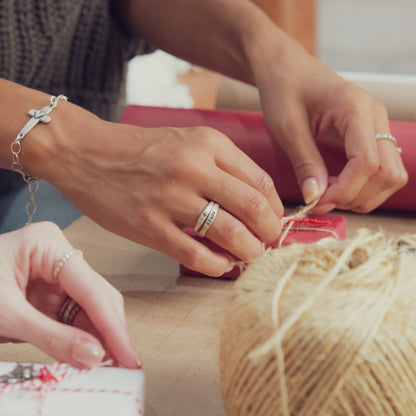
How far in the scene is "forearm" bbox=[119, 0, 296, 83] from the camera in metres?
1.11

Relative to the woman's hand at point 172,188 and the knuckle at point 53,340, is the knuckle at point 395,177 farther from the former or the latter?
the knuckle at point 53,340

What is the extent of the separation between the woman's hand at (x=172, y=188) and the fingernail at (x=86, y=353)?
0.26 m

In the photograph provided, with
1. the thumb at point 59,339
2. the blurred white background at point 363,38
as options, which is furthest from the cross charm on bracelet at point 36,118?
the blurred white background at point 363,38

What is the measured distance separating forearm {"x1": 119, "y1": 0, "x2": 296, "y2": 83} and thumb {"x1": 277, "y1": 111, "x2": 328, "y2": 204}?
0.14 m

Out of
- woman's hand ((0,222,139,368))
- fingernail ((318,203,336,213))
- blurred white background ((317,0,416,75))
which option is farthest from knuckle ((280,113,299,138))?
blurred white background ((317,0,416,75))

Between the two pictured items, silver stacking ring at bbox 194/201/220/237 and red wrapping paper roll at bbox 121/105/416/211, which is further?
red wrapping paper roll at bbox 121/105/416/211

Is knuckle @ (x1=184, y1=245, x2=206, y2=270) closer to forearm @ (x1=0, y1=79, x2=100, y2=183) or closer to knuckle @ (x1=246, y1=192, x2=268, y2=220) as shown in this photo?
knuckle @ (x1=246, y1=192, x2=268, y2=220)

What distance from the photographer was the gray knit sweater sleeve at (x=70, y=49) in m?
1.20

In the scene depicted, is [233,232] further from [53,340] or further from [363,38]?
[363,38]

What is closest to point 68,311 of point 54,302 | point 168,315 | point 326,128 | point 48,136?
point 54,302

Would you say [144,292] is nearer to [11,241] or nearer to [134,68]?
[11,241]

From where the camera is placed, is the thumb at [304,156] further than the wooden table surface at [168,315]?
Yes

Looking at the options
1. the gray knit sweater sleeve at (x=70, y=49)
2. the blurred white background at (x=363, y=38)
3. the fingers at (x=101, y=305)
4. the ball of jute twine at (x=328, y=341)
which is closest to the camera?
the ball of jute twine at (x=328, y=341)

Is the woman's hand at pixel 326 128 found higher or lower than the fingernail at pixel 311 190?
higher
